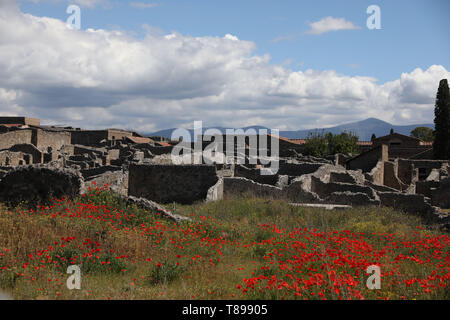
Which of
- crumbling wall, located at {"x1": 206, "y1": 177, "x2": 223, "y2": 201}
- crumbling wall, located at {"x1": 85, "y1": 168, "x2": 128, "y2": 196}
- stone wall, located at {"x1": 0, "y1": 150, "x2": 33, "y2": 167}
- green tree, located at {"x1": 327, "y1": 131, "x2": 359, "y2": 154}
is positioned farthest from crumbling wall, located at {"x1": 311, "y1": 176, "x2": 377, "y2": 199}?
green tree, located at {"x1": 327, "y1": 131, "x2": 359, "y2": 154}

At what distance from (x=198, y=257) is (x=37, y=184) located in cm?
544

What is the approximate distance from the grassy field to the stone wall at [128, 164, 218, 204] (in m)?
4.73

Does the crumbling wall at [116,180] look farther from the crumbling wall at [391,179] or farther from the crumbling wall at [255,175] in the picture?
the crumbling wall at [391,179]

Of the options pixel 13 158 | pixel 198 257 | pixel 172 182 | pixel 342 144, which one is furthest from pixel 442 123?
pixel 198 257

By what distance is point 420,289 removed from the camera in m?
5.54

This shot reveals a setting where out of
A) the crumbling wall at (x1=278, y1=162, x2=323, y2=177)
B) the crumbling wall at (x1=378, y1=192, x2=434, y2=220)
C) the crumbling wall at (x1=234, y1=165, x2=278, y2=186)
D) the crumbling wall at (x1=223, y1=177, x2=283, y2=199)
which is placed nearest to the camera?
the crumbling wall at (x1=223, y1=177, x2=283, y2=199)

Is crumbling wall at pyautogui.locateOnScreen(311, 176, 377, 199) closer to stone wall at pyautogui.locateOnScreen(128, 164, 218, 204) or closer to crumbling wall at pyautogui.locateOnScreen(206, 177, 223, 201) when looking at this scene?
crumbling wall at pyautogui.locateOnScreen(206, 177, 223, 201)

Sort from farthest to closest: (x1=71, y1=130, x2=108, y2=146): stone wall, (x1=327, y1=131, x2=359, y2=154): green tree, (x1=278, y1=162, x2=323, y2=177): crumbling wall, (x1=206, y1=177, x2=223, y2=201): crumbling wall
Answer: (x1=327, y1=131, x2=359, y2=154): green tree < (x1=71, y1=130, x2=108, y2=146): stone wall < (x1=278, y1=162, x2=323, y2=177): crumbling wall < (x1=206, y1=177, x2=223, y2=201): crumbling wall

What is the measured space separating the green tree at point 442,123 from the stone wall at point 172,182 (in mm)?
39147

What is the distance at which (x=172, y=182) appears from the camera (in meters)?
15.2

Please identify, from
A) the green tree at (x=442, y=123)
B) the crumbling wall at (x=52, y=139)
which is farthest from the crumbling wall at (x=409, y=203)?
the crumbling wall at (x=52, y=139)

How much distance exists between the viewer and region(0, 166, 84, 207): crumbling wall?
9.88 metres

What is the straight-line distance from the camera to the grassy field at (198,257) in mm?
5383

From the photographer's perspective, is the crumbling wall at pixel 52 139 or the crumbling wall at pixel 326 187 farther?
the crumbling wall at pixel 52 139
